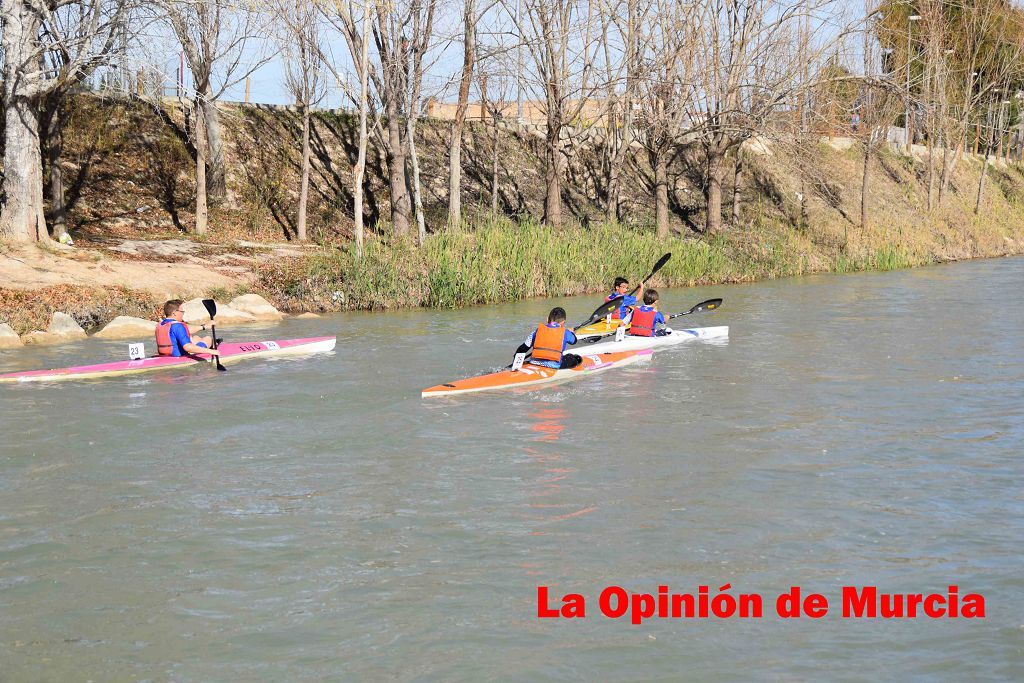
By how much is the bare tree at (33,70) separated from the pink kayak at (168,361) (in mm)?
6977

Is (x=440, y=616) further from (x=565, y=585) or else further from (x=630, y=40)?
(x=630, y=40)

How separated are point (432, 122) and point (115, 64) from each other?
646 inches

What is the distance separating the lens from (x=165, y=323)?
13.7 m

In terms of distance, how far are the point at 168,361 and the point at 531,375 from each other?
4.72m

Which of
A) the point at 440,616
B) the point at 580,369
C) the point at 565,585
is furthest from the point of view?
the point at 580,369

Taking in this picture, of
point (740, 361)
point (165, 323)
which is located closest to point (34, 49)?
point (165, 323)

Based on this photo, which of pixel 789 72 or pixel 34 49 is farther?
pixel 789 72

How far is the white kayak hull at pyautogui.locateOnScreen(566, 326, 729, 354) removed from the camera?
582 inches

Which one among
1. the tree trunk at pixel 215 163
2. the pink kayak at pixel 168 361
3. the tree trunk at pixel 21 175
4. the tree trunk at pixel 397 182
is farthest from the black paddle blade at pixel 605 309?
the tree trunk at pixel 215 163

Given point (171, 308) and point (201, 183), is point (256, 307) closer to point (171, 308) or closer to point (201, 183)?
point (171, 308)

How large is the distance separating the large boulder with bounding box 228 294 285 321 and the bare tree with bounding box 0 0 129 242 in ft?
14.0

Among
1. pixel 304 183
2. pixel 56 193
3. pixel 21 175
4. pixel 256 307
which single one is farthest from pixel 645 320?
pixel 56 193

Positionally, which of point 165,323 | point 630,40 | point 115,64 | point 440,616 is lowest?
point 440,616

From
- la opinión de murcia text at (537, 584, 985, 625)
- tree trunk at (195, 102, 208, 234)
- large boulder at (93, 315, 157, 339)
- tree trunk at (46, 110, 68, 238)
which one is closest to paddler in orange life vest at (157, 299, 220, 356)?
large boulder at (93, 315, 157, 339)
